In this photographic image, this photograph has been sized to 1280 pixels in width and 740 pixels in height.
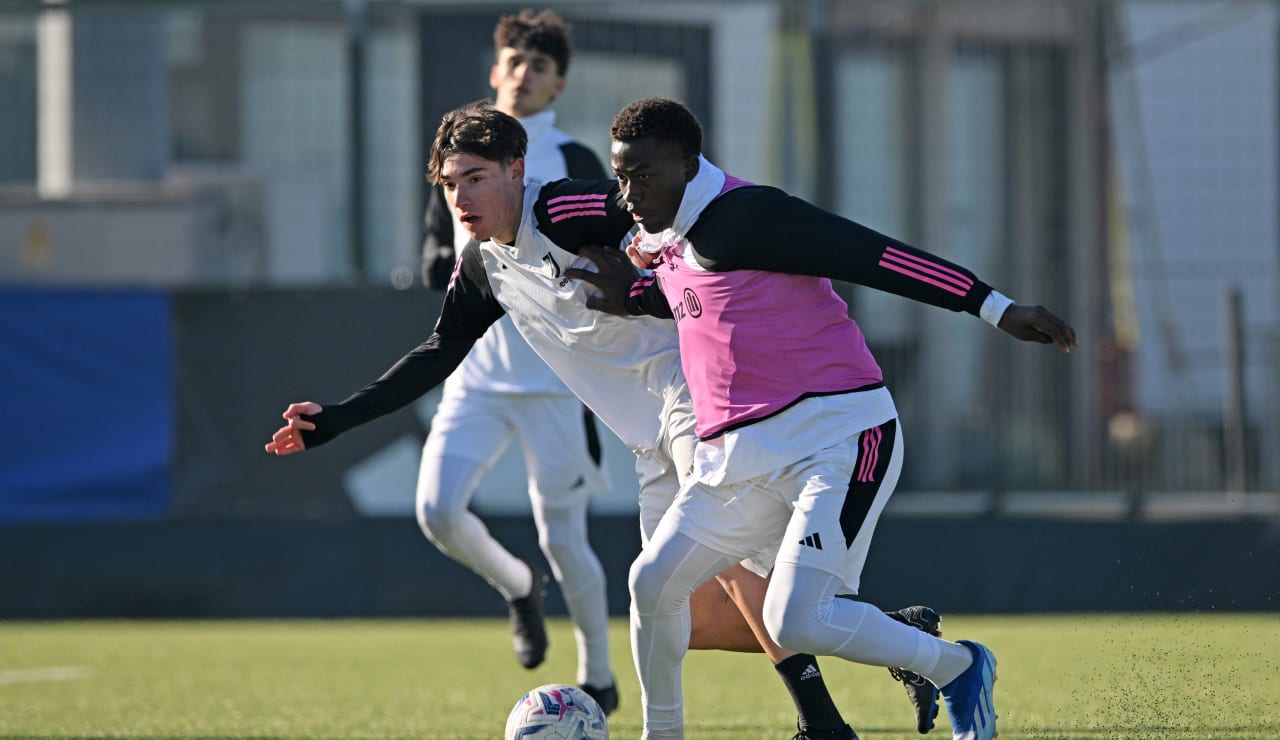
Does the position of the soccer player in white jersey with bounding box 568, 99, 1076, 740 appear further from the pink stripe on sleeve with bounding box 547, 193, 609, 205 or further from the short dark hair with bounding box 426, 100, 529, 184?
the short dark hair with bounding box 426, 100, 529, 184

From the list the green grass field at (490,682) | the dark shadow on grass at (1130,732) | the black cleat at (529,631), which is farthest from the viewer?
the black cleat at (529,631)

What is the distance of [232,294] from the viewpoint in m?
10.6

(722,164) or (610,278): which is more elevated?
(722,164)

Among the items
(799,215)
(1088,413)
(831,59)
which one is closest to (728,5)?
(831,59)

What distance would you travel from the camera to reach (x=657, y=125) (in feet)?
14.8

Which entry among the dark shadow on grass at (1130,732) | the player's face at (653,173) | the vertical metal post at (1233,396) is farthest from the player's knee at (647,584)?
the vertical metal post at (1233,396)

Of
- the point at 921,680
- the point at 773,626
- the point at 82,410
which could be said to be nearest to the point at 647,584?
the point at 773,626

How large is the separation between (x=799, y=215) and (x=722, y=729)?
2.20 meters

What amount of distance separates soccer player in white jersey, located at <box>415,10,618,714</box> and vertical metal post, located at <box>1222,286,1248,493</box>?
5170 millimetres

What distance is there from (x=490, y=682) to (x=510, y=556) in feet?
4.34

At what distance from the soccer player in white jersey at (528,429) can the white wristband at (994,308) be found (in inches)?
94.9

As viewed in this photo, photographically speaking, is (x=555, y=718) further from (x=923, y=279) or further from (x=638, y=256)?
(x=923, y=279)

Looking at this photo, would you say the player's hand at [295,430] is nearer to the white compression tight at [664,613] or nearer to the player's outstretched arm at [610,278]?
the player's outstretched arm at [610,278]

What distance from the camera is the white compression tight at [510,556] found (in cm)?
633
